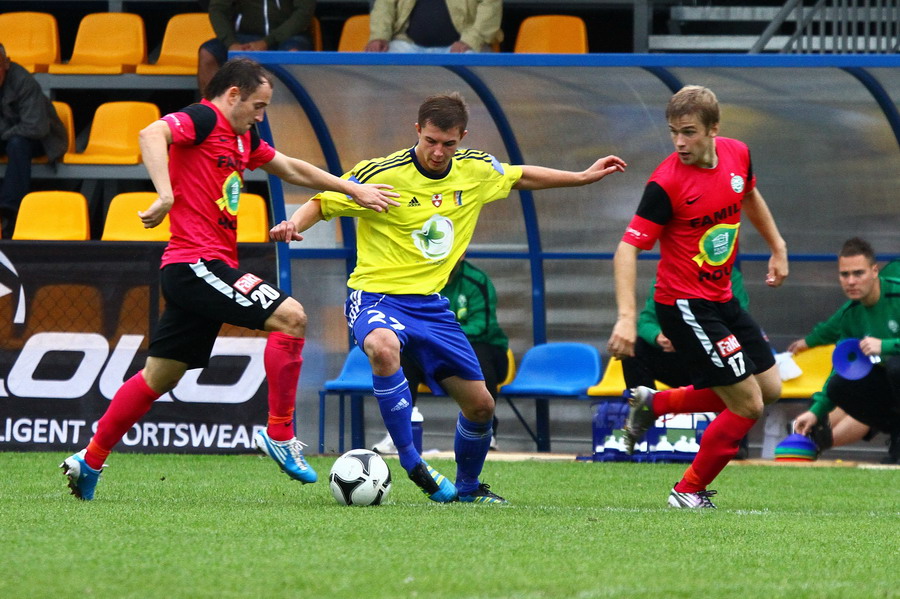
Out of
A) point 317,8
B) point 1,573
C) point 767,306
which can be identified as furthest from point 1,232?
point 1,573

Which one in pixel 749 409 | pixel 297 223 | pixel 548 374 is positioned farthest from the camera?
pixel 548 374

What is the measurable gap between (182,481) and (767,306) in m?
5.03

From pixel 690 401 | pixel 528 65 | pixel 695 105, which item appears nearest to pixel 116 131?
pixel 528 65

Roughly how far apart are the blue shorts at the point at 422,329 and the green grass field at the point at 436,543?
1.95 feet

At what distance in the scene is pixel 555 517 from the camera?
213 inches

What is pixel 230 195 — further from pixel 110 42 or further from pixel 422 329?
pixel 110 42

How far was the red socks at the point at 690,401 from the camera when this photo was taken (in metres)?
6.41

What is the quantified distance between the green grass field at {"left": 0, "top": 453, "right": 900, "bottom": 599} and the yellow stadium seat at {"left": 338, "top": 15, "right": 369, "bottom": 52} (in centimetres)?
655

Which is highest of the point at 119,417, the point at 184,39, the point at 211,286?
the point at 184,39

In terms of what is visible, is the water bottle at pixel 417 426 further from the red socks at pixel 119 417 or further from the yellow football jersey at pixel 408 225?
the red socks at pixel 119 417

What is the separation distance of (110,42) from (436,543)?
1009 centimetres

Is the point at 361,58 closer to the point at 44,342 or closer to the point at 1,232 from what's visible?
the point at 44,342

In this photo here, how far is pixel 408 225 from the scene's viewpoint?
6008 millimetres

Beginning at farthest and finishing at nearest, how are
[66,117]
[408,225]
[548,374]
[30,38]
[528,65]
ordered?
[30,38] → [66,117] → [548,374] → [528,65] → [408,225]
